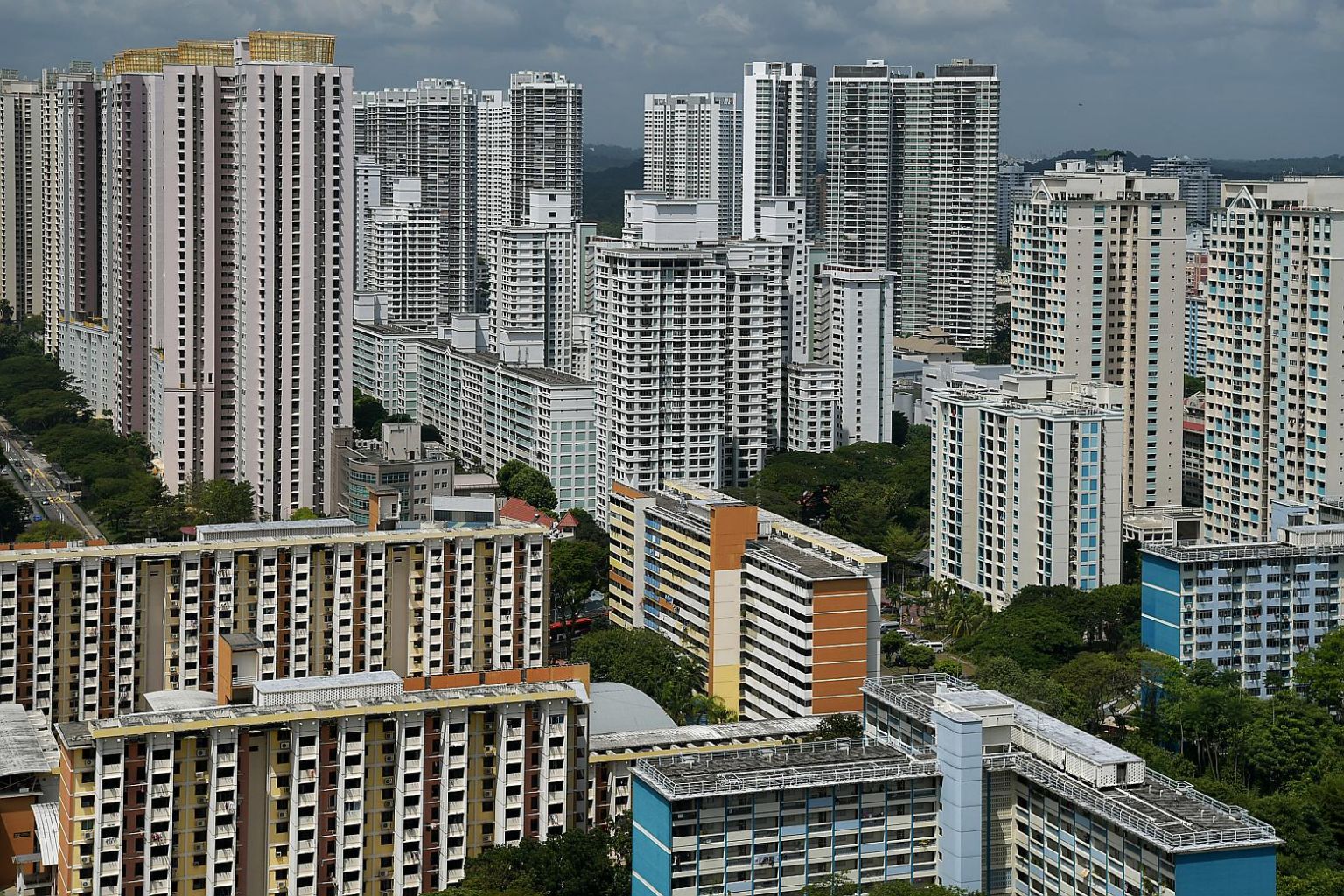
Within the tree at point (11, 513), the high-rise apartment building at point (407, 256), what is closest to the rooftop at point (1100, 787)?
the tree at point (11, 513)

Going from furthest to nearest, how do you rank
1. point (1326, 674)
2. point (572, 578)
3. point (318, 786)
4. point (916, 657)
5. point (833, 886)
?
1. point (572, 578)
2. point (916, 657)
3. point (1326, 674)
4. point (318, 786)
5. point (833, 886)

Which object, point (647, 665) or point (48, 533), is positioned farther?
point (48, 533)

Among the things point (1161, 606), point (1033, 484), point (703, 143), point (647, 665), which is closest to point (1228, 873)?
point (647, 665)

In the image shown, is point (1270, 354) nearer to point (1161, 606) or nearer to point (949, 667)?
point (1161, 606)

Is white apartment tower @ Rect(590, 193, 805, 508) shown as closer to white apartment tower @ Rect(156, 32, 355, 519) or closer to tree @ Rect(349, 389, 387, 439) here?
white apartment tower @ Rect(156, 32, 355, 519)

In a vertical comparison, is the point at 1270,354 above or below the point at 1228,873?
above

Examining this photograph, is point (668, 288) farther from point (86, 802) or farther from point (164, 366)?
point (86, 802)

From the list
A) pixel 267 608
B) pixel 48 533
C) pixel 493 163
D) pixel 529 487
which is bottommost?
pixel 267 608

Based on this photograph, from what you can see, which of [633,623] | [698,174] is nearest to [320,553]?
[633,623]
